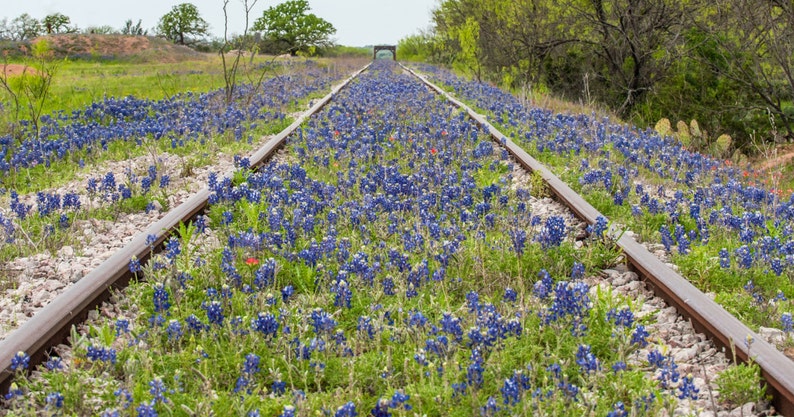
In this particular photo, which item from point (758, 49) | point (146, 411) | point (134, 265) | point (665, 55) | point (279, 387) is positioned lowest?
point (279, 387)

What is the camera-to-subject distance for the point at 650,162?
8.30 m

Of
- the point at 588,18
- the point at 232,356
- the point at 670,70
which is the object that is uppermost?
the point at 588,18

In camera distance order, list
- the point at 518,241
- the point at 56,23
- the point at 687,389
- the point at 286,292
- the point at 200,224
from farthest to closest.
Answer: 1. the point at 56,23
2. the point at 200,224
3. the point at 518,241
4. the point at 286,292
5. the point at 687,389

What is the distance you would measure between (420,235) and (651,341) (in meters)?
A: 1.78

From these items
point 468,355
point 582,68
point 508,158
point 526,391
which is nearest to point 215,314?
point 468,355

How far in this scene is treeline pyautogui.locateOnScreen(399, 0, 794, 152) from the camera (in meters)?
13.8

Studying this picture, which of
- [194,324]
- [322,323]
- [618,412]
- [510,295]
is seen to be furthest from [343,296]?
[618,412]

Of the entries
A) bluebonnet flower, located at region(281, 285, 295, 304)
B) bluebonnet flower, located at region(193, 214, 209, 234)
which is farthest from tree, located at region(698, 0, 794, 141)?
bluebonnet flower, located at region(281, 285, 295, 304)

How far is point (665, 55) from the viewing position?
639 inches

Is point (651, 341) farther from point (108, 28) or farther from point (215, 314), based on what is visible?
point (108, 28)

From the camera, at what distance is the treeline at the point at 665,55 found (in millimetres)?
13828

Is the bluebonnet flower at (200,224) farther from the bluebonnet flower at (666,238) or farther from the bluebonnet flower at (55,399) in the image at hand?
the bluebonnet flower at (666,238)

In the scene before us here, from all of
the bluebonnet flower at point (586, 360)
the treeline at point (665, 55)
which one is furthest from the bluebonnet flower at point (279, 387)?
the treeline at point (665, 55)

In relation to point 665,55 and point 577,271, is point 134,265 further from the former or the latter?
point 665,55
